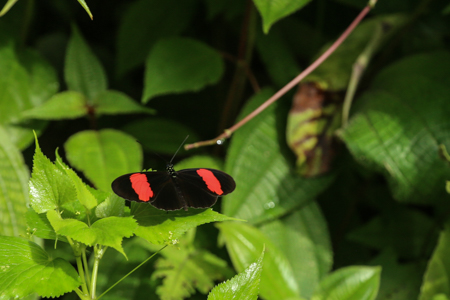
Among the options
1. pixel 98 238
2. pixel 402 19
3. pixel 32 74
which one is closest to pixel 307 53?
pixel 402 19

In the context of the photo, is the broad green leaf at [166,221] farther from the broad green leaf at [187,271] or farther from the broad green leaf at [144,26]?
the broad green leaf at [144,26]

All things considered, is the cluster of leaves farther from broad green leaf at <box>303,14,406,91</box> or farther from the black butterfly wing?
the black butterfly wing

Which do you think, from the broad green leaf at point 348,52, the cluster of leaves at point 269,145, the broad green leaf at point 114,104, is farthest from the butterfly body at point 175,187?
the broad green leaf at point 348,52

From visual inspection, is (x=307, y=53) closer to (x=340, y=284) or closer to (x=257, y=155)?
(x=257, y=155)

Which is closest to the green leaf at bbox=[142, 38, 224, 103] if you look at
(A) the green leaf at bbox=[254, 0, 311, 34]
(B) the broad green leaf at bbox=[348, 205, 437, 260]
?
(A) the green leaf at bbox=[254, 0, 311, 34]

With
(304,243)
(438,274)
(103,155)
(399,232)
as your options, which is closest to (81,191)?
(103,155)
